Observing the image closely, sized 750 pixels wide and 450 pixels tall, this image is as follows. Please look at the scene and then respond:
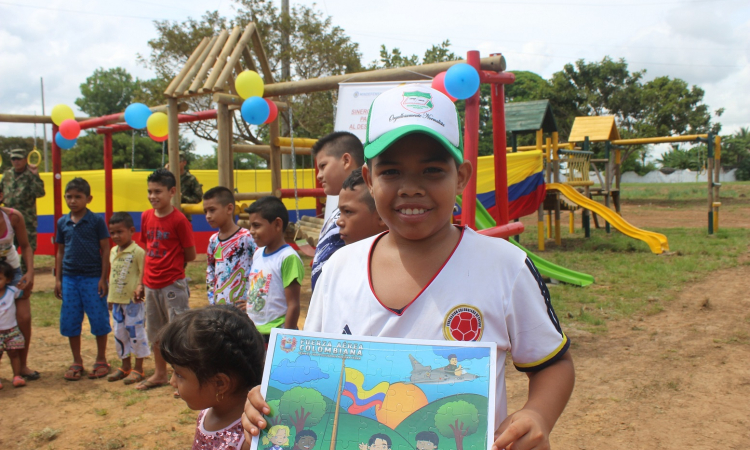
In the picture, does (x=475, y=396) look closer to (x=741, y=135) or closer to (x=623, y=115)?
(x=623, y=115)

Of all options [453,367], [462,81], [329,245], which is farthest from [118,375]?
[453,367]

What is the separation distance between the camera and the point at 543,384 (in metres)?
1.18

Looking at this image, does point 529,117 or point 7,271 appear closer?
point 7,271

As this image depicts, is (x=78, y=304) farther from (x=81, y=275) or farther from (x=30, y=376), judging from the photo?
(x=30, y=376)

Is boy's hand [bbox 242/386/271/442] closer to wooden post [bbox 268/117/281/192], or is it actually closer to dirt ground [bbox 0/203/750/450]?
dirt ground [bbox 0/203/750/450]

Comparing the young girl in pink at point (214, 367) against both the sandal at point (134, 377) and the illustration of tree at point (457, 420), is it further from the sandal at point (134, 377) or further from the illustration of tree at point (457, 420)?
the sandal at point (134, 377)

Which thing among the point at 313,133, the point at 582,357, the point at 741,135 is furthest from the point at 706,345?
the point at 741,135

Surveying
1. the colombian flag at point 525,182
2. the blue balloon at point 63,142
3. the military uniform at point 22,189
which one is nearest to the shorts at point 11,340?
the blue balloon at point 63,142

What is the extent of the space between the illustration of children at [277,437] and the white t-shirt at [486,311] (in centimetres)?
25

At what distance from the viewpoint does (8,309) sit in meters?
4.53

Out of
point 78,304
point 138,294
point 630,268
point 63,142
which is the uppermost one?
point 63,142

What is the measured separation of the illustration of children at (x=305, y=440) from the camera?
1.09 meters

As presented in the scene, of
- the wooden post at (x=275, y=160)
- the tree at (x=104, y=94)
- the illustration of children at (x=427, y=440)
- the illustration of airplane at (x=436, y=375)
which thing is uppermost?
the tree at (x=104, y=94)

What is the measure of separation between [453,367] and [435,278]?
20 cm
